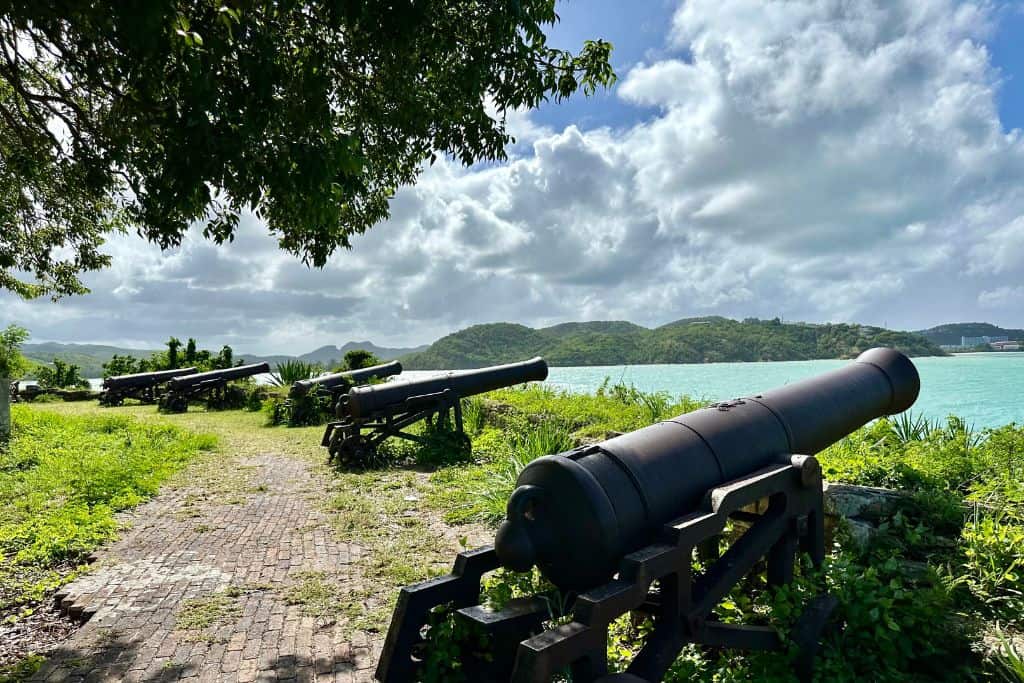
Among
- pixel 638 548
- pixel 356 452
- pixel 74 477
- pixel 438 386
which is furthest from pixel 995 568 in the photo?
pixel 74 477

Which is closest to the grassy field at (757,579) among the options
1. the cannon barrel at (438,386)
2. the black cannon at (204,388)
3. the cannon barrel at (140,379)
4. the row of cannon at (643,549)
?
the row of cannon at (643,549)

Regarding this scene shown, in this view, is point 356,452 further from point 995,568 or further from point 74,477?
point 995,568

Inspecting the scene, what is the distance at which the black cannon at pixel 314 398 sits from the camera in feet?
52.1

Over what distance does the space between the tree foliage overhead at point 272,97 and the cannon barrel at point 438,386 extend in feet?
12.2

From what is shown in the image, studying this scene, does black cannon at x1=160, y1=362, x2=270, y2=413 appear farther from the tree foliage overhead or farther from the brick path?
the brick path

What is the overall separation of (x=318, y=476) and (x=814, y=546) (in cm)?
730

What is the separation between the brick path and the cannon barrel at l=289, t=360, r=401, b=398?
8306 millimetres

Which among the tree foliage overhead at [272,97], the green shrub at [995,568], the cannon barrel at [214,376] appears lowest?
the green shrub at [995,568]

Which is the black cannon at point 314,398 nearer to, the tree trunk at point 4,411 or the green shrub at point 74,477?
the green shrub at point 74,477

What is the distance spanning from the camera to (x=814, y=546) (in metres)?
3.61

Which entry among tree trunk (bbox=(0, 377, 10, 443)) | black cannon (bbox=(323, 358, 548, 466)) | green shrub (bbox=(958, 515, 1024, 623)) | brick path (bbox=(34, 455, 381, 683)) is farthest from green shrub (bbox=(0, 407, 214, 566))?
green shrub (bbox=(958, 515, 1024, 623))

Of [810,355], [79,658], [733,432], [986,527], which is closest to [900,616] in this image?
[986,527]

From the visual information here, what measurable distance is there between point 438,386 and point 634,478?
8.24 meters

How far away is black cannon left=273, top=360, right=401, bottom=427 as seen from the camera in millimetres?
15891
